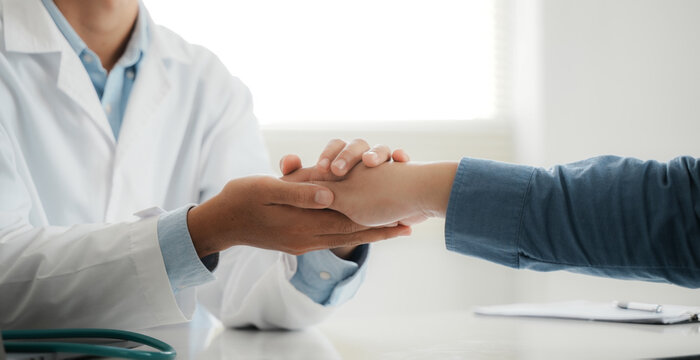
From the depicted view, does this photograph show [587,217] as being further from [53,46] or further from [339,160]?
A: [53,46]

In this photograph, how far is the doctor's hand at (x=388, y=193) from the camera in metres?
1.07

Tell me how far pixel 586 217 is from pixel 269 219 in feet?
1.57

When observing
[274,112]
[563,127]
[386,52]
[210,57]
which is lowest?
[563,127]

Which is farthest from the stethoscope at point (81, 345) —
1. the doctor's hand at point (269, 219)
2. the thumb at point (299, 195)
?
the thumb at point (299, 195)

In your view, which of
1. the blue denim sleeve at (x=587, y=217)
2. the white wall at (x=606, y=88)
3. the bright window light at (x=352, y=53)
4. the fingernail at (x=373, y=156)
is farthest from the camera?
the white wall at (x=606, y=88)

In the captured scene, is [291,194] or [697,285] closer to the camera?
[697,285]

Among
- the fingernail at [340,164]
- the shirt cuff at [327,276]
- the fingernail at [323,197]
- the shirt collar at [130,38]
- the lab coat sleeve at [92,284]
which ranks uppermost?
the shirt collar at [130,38]

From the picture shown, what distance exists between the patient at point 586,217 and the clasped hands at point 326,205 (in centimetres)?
11

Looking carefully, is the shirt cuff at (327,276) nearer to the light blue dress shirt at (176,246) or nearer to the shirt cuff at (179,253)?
the light blue dress shirt at (176,246)

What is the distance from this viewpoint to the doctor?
38.6 inches

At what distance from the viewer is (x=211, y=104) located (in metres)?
1.50

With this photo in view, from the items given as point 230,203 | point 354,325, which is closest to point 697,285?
point 354,325

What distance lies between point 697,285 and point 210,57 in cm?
115

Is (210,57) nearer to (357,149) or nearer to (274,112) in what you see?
(357,149)
